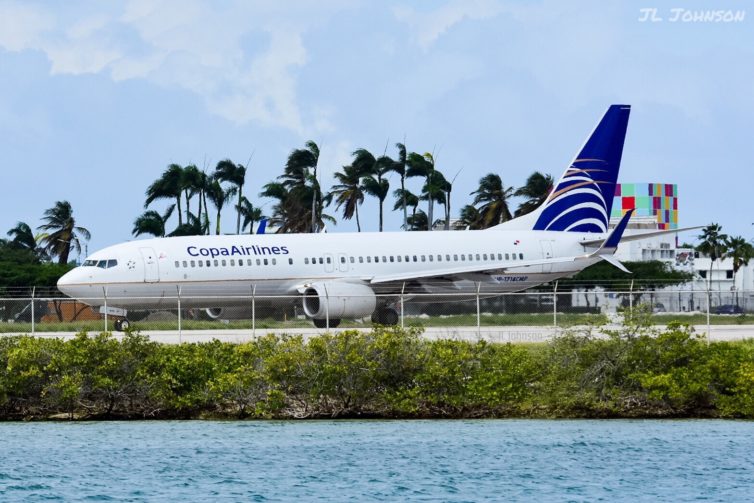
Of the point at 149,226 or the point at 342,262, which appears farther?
the point at 149,226

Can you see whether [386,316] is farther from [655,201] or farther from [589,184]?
[655,201]

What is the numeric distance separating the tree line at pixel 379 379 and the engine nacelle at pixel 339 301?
50.2 feet

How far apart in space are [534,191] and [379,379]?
69.2 metres

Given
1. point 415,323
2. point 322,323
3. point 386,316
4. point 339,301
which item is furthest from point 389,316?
point 415,323

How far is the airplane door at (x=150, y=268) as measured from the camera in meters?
45.2

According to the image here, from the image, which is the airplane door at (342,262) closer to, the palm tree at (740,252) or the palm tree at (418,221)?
the palm tree at (418,221)

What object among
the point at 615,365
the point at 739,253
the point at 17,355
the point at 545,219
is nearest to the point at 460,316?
the point at 545,219

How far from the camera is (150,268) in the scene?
1783 inches

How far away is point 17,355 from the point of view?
94.7 feet

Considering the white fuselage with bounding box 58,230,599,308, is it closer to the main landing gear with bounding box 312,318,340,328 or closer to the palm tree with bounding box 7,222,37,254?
the main landing gear with bounding box 312,318,340,328

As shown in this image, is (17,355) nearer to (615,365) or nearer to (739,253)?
(615,365)

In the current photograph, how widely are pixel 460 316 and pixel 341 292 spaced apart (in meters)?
4.23

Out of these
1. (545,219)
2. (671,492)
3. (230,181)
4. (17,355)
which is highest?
(230,181)

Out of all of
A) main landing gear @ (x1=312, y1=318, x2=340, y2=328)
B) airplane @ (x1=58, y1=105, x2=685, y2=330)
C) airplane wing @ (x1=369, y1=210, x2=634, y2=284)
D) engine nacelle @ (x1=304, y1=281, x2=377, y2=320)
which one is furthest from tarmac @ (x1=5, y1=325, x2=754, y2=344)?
airplane wing @ (x1=369, y1=210, x2=634, y2=284)
